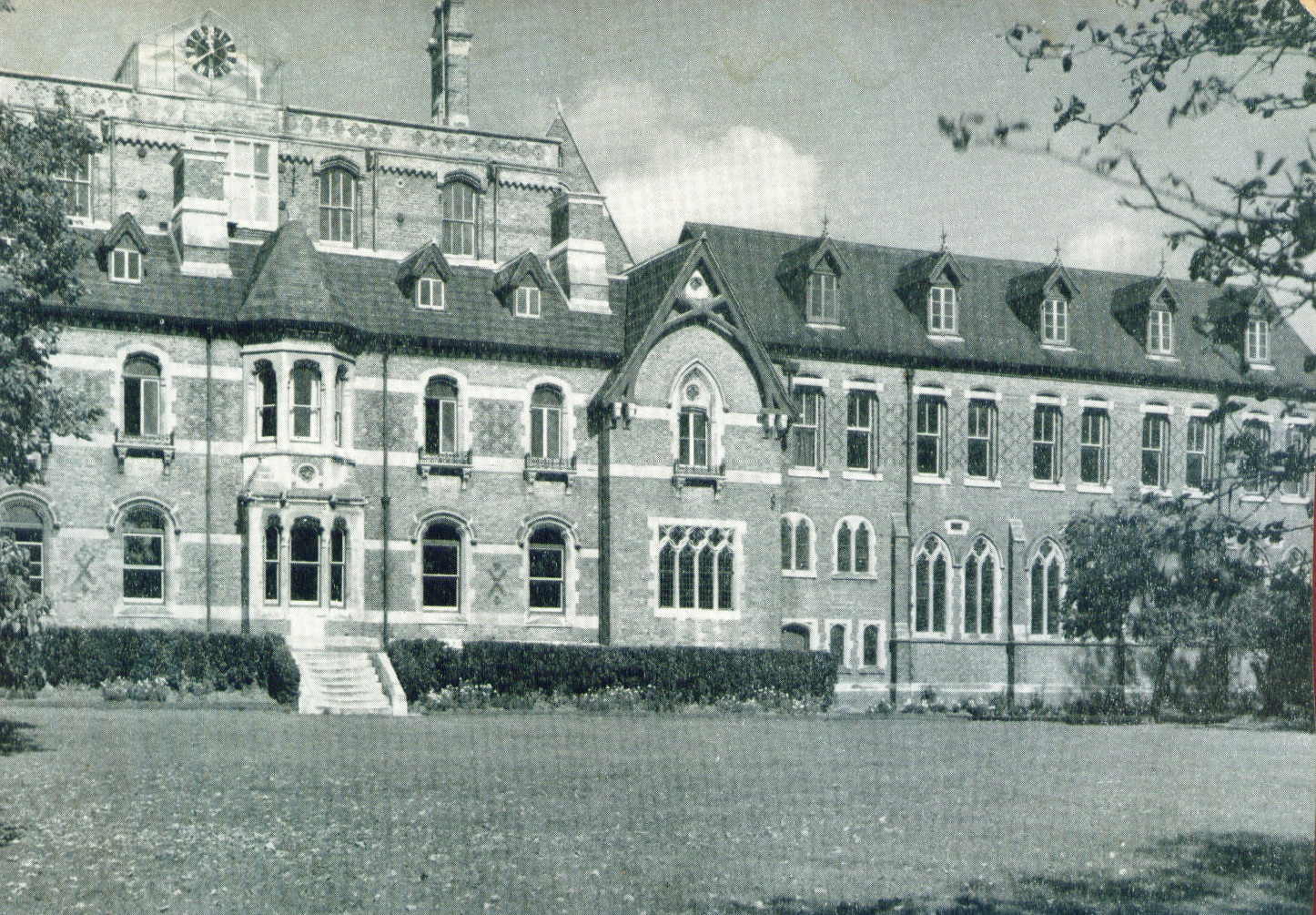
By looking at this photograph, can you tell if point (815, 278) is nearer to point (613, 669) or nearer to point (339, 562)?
point (613, 669)

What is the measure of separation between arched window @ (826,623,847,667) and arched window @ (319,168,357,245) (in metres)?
14.4

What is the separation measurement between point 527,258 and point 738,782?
16.9 metres

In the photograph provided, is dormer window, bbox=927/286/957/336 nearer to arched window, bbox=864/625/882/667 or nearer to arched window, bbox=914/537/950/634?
arched window, bbox=914/537/950/634

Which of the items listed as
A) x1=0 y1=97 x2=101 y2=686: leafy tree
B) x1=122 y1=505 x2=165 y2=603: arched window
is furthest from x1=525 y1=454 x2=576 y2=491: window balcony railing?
x1=0 y1=97 x2=101 y2=686: leafy tree

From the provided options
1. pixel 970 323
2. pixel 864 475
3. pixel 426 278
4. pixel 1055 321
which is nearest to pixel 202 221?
pixel 426 278

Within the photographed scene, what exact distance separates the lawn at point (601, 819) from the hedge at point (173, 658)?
9.33ft

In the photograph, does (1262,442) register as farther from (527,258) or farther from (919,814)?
(527,258)

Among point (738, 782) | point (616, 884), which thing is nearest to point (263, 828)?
point (616, 884)

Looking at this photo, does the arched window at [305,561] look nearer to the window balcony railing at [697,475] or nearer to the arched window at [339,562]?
the arched window at [339,562]

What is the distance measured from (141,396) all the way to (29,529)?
125 inches

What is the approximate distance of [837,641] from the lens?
33.7 meters

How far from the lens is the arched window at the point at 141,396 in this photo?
28141 millimetres

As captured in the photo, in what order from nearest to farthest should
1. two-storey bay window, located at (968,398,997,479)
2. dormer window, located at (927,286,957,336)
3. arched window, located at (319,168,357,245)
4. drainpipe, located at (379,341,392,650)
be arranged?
drainpipe, located at (379,341,392,650) < arched window, located at (319,168,357,245) < two-storey bay window, located at (968,398,997,479) < dormer window, located at (927,286,957,336)

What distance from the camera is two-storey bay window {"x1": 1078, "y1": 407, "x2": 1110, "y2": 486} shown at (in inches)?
1433
